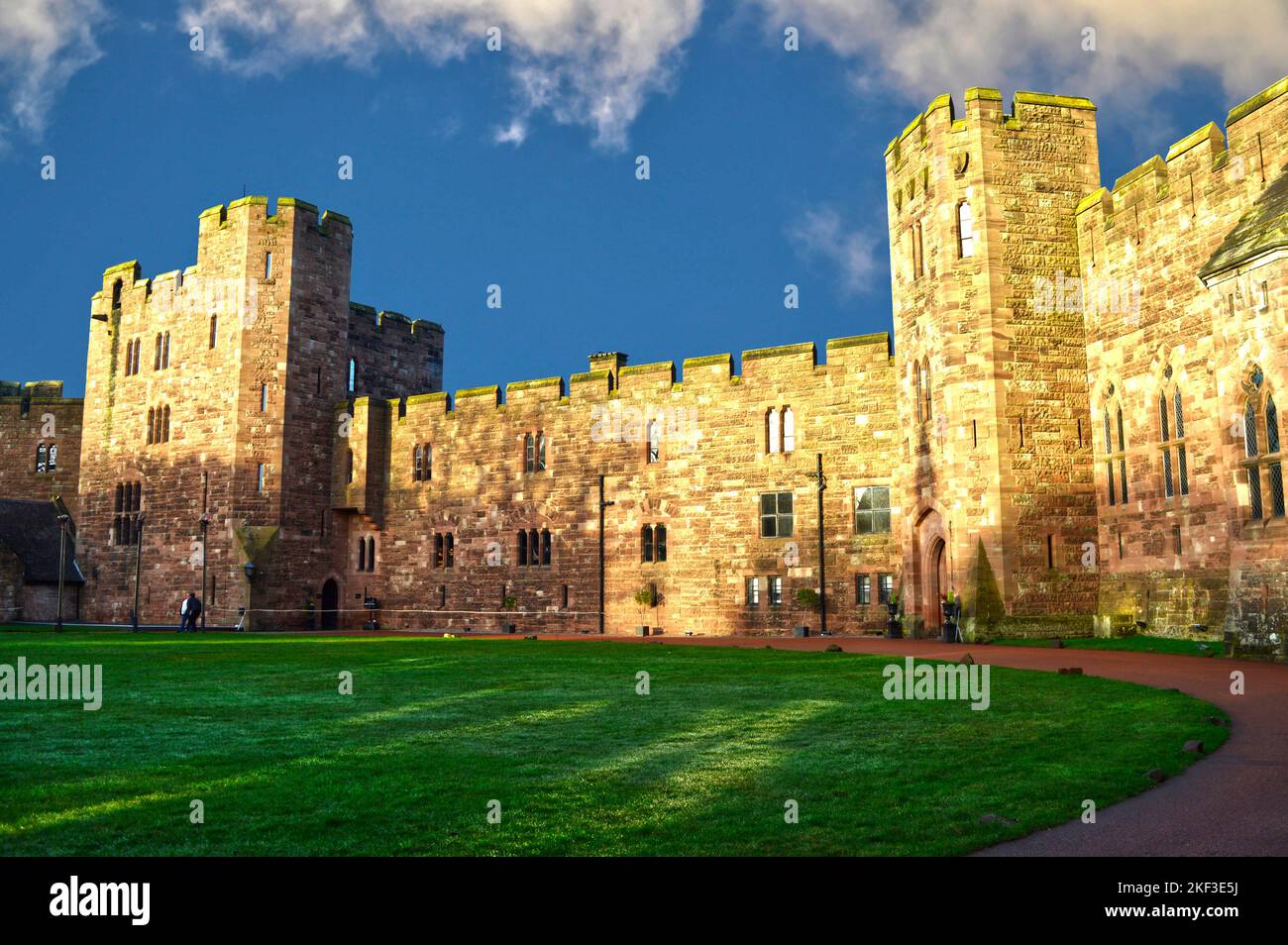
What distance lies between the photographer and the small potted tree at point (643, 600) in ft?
110

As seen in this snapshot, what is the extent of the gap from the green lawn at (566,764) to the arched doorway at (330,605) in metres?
25.6

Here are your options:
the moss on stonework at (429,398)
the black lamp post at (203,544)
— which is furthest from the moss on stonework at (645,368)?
the black lamp post at (203,544)

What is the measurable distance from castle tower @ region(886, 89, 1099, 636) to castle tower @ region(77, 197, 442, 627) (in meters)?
24.2

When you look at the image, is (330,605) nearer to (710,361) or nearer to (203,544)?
(203,544)

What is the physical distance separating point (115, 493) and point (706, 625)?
1047 inches

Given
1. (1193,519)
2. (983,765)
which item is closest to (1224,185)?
(1193,519)

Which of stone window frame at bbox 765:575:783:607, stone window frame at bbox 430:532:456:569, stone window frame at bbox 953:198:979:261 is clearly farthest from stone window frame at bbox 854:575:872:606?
stone window frame at bbox 430:532:456:569

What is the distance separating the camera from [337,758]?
8.08 meters

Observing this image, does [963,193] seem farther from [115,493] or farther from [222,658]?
[115,493]

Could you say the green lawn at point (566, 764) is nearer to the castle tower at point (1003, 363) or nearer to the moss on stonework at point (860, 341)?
the castle tower at point (1003, 363)

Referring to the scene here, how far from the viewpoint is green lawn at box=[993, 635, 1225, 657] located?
1939 cm

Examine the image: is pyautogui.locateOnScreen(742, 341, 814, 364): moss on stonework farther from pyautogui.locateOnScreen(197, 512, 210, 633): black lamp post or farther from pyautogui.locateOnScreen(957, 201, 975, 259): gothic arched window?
pyautogui.locateOnScreen(197, 512, 210, 633): black lamp post

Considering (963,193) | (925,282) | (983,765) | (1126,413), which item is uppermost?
(963,193)

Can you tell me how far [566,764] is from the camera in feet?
26.1
